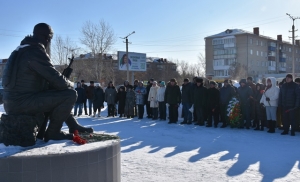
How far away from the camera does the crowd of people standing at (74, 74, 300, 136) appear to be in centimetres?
953

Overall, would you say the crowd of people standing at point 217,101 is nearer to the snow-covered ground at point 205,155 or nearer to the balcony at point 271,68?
the snow-covered ground at point 205,155

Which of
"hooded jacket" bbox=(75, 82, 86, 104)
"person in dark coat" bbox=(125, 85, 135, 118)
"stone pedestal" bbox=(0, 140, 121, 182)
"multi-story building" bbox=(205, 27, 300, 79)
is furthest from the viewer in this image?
"multi-story building" bbox=(205, 27, 300, 79)

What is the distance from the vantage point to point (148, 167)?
5578mm

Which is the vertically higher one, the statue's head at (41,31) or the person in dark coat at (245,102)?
the statue's head at (41,31)

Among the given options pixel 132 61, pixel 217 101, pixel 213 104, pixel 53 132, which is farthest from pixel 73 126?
pixel 132 61

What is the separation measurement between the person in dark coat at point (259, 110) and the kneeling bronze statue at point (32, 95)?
26.2ft

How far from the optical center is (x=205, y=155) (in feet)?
21.7

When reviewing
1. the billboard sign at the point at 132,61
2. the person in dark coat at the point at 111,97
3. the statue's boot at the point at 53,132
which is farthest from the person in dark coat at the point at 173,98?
→ the billboard sign at the point at 132,61

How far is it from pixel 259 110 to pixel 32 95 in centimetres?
843

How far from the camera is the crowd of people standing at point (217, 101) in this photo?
953cm

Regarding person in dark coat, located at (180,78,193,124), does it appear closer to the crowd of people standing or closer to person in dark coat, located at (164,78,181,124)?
the crowd of people standing

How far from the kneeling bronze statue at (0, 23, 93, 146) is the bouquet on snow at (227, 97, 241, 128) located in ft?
25.1

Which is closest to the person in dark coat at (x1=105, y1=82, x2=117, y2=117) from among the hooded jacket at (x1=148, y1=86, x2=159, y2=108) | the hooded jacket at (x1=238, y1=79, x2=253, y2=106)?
the hooded jacket at (x1=148, y1=86, x2=159, y2=108)

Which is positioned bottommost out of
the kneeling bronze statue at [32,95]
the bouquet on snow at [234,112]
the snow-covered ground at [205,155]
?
the snow-covered ground at [205,155]
